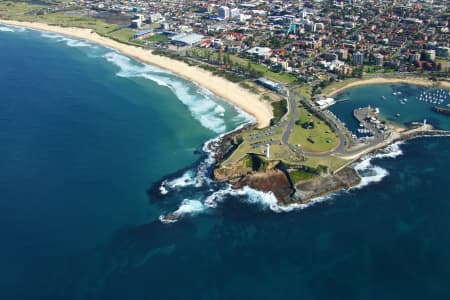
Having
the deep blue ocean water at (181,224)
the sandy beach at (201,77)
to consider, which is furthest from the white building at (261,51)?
the deep blue ocean water at (181,224)

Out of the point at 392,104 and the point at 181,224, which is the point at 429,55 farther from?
the point at 181,224

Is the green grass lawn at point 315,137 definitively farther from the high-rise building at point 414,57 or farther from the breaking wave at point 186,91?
the high-rise building at point 414,57

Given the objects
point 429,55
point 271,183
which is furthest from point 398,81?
point 271,183

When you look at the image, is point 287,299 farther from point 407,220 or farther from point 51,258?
point 51,258

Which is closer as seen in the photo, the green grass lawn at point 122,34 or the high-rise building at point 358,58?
the high-rise building at point 358,58

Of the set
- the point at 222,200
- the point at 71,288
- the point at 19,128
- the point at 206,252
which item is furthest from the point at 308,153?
the point at 19,128

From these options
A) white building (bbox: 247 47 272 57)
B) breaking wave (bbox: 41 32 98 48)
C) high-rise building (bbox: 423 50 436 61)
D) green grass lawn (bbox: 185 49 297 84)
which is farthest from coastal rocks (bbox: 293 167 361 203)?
breaking wave (bbox: 41 32 98 48)
